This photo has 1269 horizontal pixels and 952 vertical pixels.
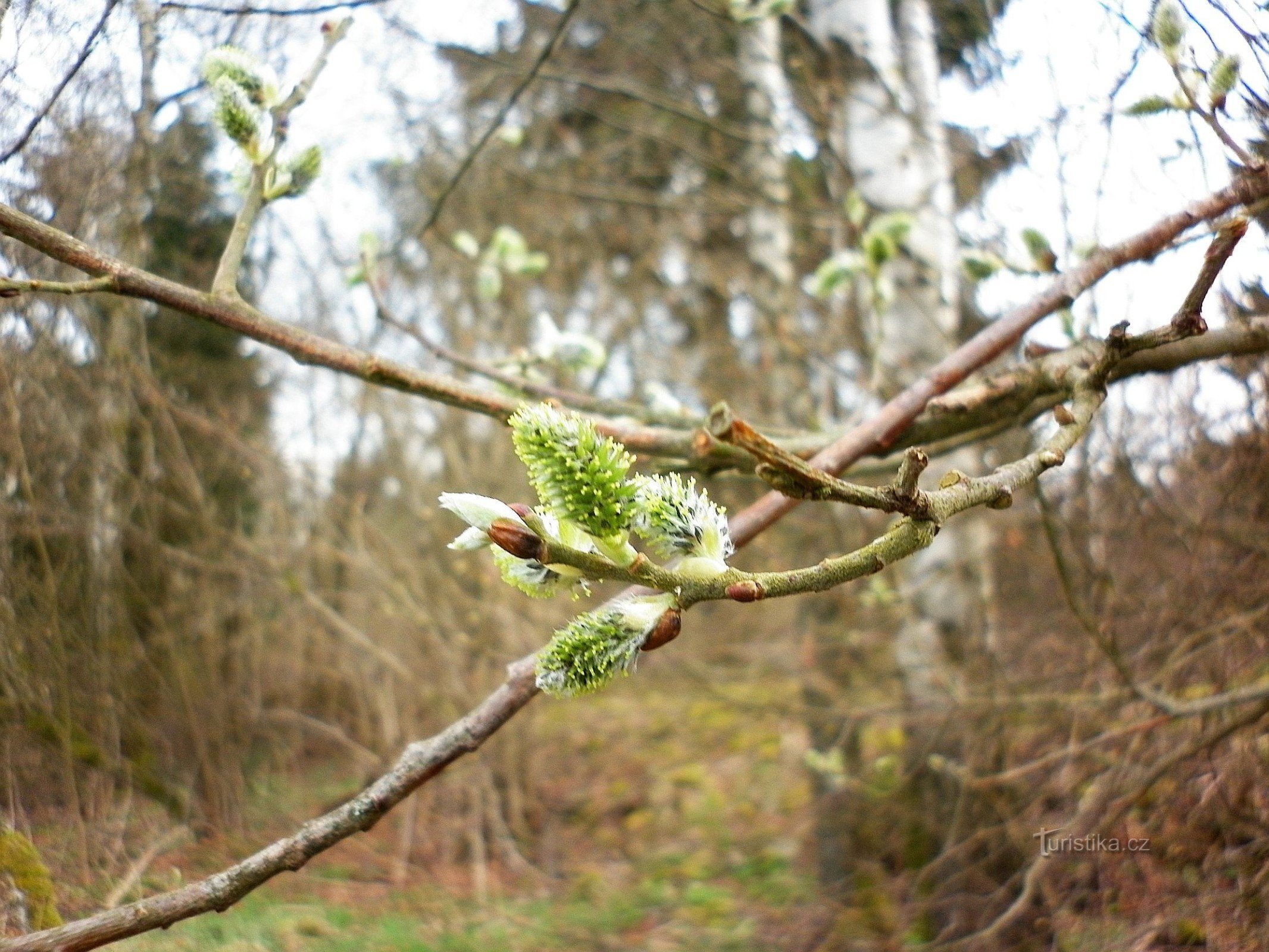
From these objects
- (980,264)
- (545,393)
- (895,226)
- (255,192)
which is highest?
(895,226)

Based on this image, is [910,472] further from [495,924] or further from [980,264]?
[495,924]

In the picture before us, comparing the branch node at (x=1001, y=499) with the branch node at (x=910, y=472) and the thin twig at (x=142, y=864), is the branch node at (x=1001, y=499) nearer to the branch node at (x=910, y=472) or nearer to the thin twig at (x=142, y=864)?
the branch node at (x=910, y=472)

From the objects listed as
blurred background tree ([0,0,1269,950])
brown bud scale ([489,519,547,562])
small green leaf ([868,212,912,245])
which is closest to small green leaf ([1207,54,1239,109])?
blurred background tree ([0,0,1269,950])

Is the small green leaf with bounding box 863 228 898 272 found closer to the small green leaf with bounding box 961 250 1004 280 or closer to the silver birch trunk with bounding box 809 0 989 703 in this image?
the small green leaf with bounding box 961 250 1004 280

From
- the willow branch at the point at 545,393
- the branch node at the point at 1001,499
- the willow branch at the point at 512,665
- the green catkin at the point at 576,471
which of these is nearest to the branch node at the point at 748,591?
the willow branch at the point at 512,665

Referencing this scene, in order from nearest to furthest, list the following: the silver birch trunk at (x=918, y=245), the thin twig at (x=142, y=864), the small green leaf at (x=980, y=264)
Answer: the thin twig at (x=142, y=864) → the small green leaf at (x=980, y=264) → the silver birch trunk at (x=918, y=245)

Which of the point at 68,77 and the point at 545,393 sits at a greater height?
the point at 68,77

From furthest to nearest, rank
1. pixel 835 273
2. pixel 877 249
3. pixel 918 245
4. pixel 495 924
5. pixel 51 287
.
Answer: pixel 918 245
pixel 495 924
pixel 835 273
pixel 877 249
pixel 51 287

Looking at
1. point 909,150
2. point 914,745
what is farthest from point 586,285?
point 914,745
